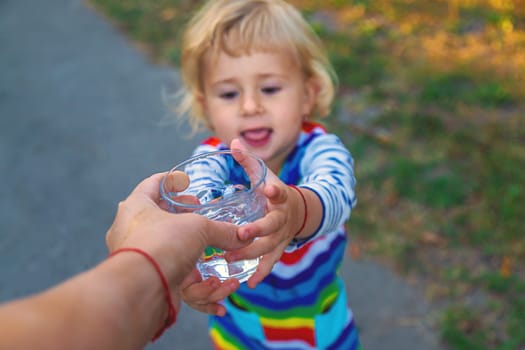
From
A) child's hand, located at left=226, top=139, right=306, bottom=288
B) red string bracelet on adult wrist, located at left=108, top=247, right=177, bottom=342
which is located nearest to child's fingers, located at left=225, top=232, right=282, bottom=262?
child's hand, located at left=226, top=139, right=306, bottom=288

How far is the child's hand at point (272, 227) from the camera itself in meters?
1.29

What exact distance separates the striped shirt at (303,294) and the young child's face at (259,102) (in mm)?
84

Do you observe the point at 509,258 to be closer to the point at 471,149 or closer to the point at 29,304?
the point at 471,149

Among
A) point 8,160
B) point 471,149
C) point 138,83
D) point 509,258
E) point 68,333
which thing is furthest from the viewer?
point 138,83

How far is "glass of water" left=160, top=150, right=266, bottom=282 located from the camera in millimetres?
1295

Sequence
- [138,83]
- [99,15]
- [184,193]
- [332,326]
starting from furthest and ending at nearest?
[99,15] → [138,83] → [332,326] → [184,193]

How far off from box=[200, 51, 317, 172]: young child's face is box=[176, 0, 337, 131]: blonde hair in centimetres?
3

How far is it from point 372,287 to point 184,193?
6.24ft

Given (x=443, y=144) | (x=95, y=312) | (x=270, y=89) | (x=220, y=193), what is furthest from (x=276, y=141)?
(x=443, y=144)

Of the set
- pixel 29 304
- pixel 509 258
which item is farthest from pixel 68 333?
pixel 509 258

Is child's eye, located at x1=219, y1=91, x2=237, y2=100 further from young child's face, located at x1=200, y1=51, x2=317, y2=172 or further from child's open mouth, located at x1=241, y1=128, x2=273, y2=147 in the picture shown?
child's open mouth, located at x1=241, y1=128, x2=273, y2=147

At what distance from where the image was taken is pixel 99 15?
6.99 meters

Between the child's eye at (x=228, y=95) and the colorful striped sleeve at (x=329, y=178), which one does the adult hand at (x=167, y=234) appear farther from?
the child's eye at (x=228, y=95)

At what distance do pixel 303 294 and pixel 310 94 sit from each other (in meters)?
0.70
